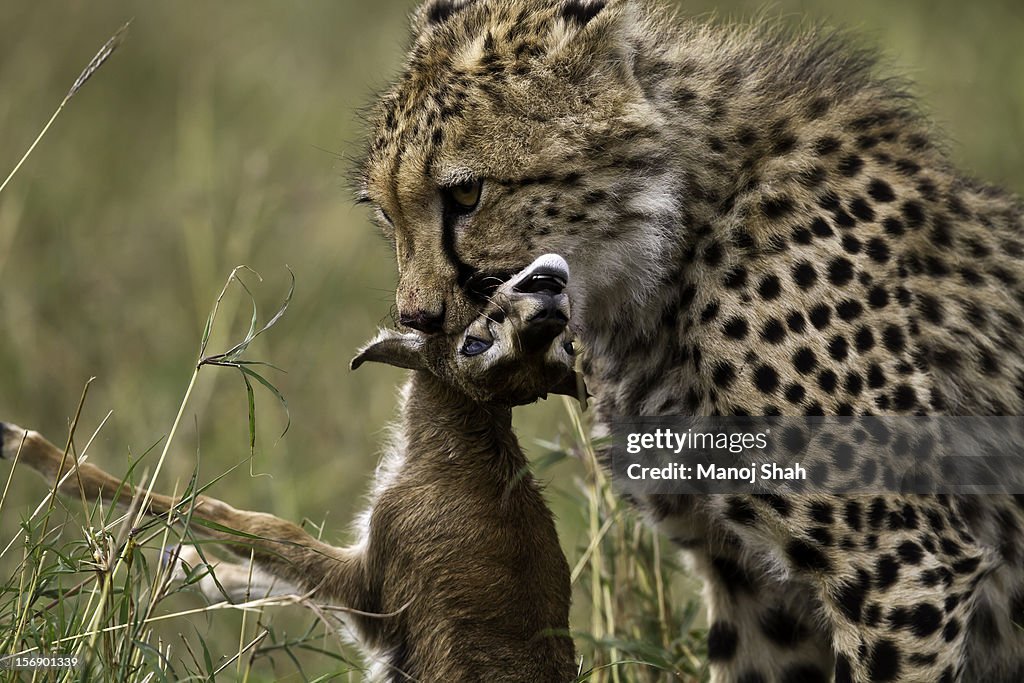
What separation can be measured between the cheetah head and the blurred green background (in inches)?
22.4

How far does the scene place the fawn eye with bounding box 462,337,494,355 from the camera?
11.3 ft

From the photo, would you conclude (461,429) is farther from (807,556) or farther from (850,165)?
(850,165)

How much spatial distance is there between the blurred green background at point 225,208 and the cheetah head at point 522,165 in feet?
1.87

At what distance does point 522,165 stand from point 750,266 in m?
0.64

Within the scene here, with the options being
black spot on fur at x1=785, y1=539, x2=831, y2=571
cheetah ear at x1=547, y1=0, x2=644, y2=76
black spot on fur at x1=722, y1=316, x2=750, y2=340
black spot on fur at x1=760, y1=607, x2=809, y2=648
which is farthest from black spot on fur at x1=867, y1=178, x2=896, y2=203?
black spot on fur at x1=760, y1=607, x2=809, y2=648

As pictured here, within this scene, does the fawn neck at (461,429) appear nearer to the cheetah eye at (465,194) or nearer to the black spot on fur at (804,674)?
the cheetah eye at (465,194)

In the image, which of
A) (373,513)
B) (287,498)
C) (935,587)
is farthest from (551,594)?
(287,498)

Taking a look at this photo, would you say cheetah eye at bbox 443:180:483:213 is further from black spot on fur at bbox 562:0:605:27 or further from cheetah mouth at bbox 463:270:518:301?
black spot on fur at bbox 562:0:605:27

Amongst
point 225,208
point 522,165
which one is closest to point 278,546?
point 522,165

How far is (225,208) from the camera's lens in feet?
25.2

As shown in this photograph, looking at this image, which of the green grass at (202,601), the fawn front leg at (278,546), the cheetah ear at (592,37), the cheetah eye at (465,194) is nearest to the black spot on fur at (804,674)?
the green grass at (202,601)

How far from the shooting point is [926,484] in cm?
371

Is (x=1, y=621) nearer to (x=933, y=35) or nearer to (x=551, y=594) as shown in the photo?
(x=551, y=594)

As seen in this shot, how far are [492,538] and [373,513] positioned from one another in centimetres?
35
